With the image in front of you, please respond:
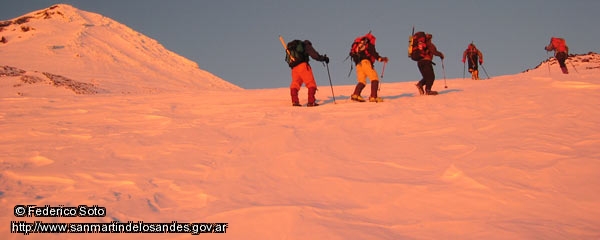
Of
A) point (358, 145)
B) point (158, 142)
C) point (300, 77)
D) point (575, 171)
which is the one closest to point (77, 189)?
point (158, 142)

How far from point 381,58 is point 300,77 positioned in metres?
1.84

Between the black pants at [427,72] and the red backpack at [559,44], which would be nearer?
the black pants at [427,72]

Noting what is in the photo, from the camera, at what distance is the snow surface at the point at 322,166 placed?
151 inches

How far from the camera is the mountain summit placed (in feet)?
80.2

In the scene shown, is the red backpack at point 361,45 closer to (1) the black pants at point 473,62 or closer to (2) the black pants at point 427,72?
(2) the black pants at point 427,72

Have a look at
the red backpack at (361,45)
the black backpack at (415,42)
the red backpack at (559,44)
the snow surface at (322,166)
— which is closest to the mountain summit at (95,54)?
the red backpack at (361,45)

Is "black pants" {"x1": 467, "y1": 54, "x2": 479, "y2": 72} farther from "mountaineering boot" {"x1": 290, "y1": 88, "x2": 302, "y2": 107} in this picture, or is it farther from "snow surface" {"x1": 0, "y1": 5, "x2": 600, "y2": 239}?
"mountaineering boot" {"x1": 290, "y1": 88, "x2": 302, "y2": 107}

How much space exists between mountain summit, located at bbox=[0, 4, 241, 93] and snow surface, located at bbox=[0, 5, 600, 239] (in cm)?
1323

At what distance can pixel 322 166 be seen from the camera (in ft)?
17.2

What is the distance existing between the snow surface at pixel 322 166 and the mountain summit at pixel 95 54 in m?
13.2

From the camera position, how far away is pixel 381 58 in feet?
34.4

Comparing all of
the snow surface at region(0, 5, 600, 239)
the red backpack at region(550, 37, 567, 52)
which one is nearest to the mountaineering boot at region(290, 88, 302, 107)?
the snow surface at region(0, 5, 600, 239)

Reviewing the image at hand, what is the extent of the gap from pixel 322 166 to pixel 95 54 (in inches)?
1113

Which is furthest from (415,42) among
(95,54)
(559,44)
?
(95,54)
